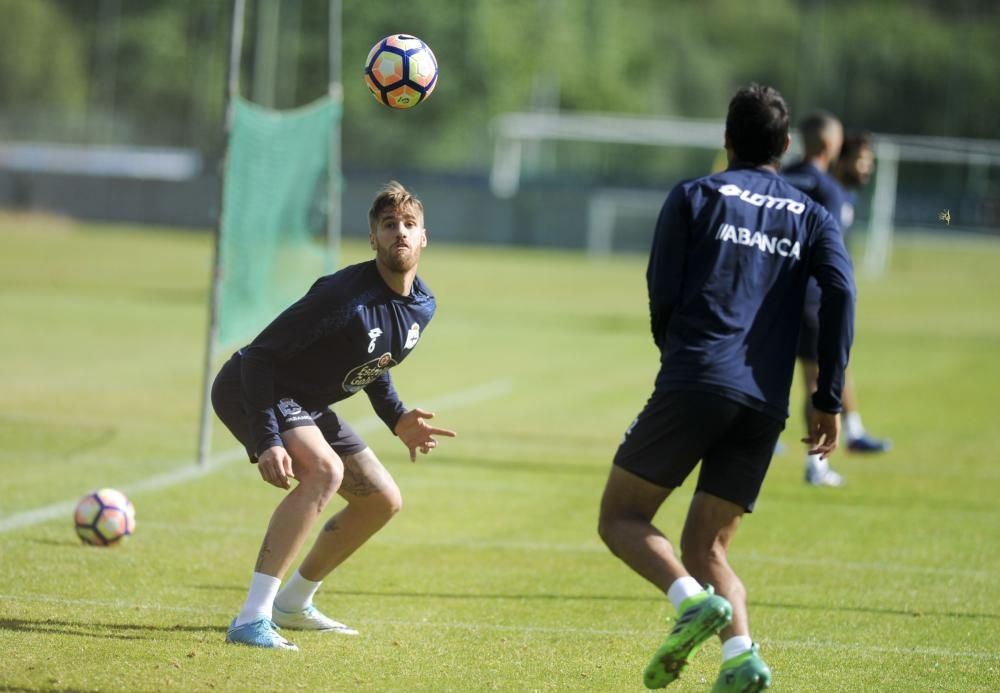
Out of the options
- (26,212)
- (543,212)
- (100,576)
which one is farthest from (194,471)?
(26,212)

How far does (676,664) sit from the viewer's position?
4.80 m

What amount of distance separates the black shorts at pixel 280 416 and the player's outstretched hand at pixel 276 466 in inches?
9.8

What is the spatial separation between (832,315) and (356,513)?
89.9 inches

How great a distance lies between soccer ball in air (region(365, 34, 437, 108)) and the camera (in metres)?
7.66

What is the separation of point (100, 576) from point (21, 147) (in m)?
56.9

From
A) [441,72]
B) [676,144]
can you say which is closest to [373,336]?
[676,144]

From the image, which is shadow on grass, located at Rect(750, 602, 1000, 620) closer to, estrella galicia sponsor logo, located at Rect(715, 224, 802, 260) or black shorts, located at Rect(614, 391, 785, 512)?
black shorts, located at Rect(614, 391, 785, 512)

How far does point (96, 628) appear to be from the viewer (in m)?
6.12

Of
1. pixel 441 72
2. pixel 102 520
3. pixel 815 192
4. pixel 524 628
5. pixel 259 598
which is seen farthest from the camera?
pixel 441 72

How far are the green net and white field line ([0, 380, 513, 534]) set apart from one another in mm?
956

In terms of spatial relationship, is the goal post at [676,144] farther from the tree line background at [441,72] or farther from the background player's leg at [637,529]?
the background player's leg at [637,529]

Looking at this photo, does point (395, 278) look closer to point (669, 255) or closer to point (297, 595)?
point (669, 255)

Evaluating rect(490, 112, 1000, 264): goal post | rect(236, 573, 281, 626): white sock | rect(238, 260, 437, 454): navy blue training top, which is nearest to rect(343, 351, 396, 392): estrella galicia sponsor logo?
rect(238, 260, 437, 454): navy blue training top

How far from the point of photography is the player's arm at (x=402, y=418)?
616 centimetres
